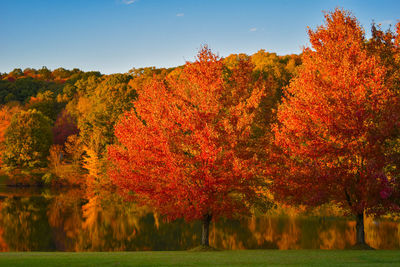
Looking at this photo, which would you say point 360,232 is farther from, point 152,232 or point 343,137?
point 152,232

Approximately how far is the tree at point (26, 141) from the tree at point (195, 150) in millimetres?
49946

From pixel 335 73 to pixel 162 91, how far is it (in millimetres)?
8518

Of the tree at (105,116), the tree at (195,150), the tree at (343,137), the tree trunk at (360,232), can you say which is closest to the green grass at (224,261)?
the tree at (343,137)

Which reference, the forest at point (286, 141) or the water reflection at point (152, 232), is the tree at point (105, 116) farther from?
the forest at point (286, 141)

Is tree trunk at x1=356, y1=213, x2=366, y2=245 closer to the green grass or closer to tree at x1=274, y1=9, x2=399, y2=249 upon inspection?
tree at x1=274, y1=9, x2=399, y2=249

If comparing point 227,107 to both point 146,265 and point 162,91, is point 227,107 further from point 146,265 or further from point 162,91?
point 146,265

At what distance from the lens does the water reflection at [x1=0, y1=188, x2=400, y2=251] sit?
2647cm

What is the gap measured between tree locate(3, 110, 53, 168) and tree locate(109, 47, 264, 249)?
164 feet

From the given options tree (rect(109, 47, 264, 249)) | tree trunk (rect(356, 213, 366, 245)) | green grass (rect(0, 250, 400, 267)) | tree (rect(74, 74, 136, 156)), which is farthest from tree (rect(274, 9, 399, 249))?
tree (rect(74, 74, 136, 156))

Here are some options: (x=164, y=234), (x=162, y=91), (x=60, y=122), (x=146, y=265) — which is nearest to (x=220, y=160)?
(x=162, y=91)

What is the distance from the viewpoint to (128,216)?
127 feet

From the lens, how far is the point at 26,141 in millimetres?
67000

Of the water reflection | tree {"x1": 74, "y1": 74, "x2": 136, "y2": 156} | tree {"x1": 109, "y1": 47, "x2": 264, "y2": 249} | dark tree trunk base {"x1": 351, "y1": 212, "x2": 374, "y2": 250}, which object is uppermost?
tree {"x1": 74, "y1": 74, "x2": 136, "y2": 156}

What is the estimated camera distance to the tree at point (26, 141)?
65938 millimetres
